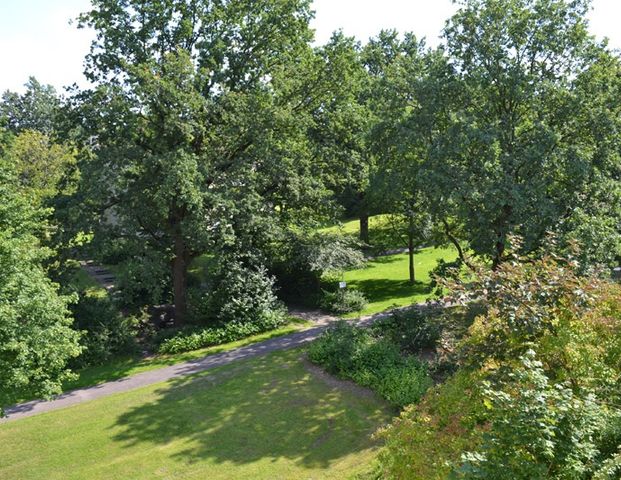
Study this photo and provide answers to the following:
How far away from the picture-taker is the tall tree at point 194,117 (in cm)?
1852

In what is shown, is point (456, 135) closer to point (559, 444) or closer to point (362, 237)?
point (559, 444)

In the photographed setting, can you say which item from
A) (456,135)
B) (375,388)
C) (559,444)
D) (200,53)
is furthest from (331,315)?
(559,444)

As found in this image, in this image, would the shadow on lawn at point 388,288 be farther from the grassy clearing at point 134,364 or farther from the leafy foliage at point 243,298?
the grassy clearing at point 134,364

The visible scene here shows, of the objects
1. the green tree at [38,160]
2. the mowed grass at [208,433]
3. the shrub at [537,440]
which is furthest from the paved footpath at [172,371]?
the green tree at [38,160]

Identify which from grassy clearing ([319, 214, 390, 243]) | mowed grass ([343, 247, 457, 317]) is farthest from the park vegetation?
grassy clearing ([319, 214, 390, 243])

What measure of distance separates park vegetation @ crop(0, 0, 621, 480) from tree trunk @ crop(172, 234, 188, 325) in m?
0.10

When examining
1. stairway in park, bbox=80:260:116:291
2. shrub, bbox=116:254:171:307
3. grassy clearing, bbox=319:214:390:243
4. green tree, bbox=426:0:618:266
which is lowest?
stairway in park, bbox=80:260:116:291

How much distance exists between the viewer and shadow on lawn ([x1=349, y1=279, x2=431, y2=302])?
87.3 feet

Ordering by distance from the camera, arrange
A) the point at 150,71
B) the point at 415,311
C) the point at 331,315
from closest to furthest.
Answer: the point at 150,71 < the point at 415,311 < the point at 331,315

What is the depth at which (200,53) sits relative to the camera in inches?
793

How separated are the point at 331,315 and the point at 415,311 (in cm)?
547

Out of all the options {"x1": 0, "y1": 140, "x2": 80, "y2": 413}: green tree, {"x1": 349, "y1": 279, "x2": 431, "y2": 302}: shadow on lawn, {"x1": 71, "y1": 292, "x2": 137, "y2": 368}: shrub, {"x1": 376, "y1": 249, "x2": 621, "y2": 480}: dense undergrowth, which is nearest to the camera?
{"x1": 376, "y1": 249, "x2": 621, "y2": 480}: dense undergrowth

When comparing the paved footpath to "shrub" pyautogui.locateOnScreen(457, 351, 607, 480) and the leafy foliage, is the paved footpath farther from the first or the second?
"shrub" pyautogui.locateOnScreen(457, 351, 607, 480)

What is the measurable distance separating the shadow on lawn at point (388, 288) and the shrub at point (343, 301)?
1955 millimetres
